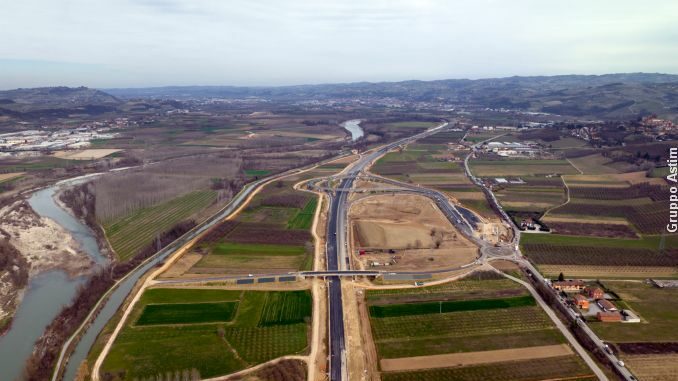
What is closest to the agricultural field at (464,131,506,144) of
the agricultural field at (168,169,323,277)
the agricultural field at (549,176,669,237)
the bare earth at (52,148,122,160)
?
the agricultural field at (549,176,669,237)

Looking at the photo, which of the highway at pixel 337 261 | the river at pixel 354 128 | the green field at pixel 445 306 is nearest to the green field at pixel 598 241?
the green field at pixel 445 306

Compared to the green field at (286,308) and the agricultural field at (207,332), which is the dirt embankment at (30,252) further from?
the green field at (286,308)

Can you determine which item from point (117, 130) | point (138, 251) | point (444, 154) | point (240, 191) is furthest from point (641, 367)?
point (117, 130)

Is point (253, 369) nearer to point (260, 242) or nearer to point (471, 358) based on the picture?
point (471, 358)

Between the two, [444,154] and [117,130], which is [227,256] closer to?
[444,154]

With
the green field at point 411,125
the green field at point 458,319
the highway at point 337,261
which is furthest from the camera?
the green field at point 411,125

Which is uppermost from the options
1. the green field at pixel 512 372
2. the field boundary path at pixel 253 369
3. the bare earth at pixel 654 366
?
the field boundary path at pixel 253 369
